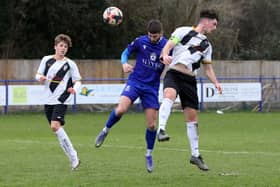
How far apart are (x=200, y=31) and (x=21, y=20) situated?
24037 millimetres

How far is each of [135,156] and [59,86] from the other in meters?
3.10

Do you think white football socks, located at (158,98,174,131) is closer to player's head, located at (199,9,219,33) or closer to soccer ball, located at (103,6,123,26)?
player's head, located at (199,9,219,33)

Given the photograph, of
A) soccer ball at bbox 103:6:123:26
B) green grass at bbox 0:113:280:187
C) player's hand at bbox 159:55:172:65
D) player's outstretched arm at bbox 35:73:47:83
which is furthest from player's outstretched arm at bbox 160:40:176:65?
soccer ball at bbox 103:6:123:26

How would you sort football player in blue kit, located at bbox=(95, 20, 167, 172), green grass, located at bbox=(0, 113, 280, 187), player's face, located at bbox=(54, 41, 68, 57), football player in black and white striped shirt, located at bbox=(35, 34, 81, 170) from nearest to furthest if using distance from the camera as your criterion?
1. green grass, located at bbox=(0, 113, 280, 187)
2. football player in blue kit, located at bbox=(95, 20, 167, 172)
3. player's face, located at bbox=(54, 41, 68, 57)
4. football player in black and white striped shirt, located at bbox=(35, 34, 81, 170)

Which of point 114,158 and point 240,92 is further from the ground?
point 114,158

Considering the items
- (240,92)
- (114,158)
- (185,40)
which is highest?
(185,40)

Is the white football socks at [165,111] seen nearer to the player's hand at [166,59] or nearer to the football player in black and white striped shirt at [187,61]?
the football player in black and white striped shirt at [187,61]

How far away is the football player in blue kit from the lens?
11.6 m

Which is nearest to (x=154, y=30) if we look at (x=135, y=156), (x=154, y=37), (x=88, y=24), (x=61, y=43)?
(x=154, y=37)

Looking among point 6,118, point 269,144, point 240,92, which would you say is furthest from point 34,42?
point 269,144

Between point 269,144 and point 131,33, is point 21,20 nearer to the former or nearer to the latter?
point 131,33

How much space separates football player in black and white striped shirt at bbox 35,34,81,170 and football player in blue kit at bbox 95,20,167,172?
72 centimetres

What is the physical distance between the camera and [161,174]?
441 inches

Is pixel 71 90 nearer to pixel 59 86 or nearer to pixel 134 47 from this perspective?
pixel 59 86
